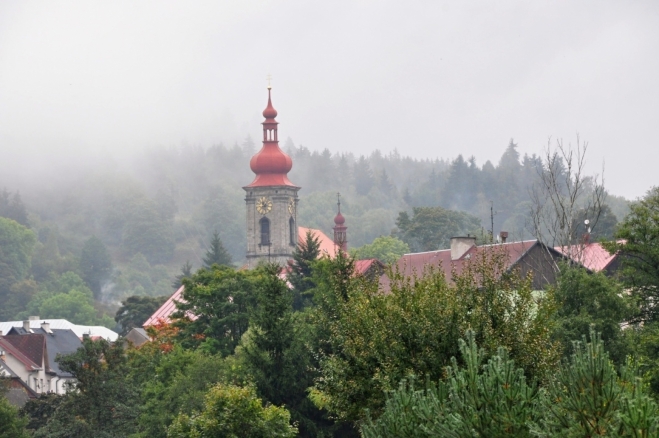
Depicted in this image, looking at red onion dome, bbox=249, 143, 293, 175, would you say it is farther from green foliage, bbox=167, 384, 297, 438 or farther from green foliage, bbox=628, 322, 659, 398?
green foliage, bbox=628, 322, 659, 398

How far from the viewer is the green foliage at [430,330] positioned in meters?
35.5

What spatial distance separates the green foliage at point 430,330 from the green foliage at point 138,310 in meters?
113

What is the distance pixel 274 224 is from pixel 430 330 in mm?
119780

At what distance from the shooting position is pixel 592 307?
48031mm

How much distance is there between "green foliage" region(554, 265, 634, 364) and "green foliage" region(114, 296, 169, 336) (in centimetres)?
10541

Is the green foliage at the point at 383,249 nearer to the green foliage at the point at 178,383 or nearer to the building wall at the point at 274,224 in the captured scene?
A: the building wall at the point at 274,224

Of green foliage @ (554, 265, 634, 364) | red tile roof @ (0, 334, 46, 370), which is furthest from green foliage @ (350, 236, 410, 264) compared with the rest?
green foliage @ (554, 265, 634, 364)

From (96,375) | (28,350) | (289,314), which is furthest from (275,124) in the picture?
(289,314)

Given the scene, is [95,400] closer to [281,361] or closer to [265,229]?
[281,361]

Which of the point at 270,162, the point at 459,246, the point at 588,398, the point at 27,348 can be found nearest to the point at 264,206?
the point at 270,162

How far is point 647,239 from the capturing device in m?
49.9

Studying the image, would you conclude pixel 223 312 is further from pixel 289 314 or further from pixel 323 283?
pixel 289 314

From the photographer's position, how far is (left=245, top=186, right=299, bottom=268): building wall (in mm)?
153375

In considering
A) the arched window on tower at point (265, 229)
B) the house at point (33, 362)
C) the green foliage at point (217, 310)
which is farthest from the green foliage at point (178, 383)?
the arched window on tower at point (265, 229)
